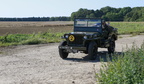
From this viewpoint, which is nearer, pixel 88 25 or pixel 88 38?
pixel 88 38

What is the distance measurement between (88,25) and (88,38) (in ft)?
5.49

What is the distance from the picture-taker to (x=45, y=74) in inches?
347

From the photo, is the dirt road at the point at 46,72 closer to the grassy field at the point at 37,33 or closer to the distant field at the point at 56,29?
the grassy field at the point at 37,33

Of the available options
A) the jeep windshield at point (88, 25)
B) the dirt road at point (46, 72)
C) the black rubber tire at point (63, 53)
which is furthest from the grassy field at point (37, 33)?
the dirt road at point (46, 72)

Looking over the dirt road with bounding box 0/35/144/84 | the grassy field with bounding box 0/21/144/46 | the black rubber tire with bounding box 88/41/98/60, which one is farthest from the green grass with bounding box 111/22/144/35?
the dirt road with bounding box 0/35/144/84

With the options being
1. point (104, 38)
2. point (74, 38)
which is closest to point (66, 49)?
point (74, 38)

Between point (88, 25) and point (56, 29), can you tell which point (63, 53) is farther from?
point (56, 29)

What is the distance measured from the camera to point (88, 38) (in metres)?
11.4

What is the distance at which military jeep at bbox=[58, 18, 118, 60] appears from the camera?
11.4 m

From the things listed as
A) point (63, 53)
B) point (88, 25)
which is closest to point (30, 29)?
point (88, 25)

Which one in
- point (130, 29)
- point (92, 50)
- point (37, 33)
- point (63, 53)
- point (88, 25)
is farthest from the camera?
point (130, 29)

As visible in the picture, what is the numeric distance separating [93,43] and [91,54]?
532 mm

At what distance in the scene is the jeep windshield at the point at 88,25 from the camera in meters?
12.7

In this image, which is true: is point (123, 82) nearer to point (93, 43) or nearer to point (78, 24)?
point (93, 43)
